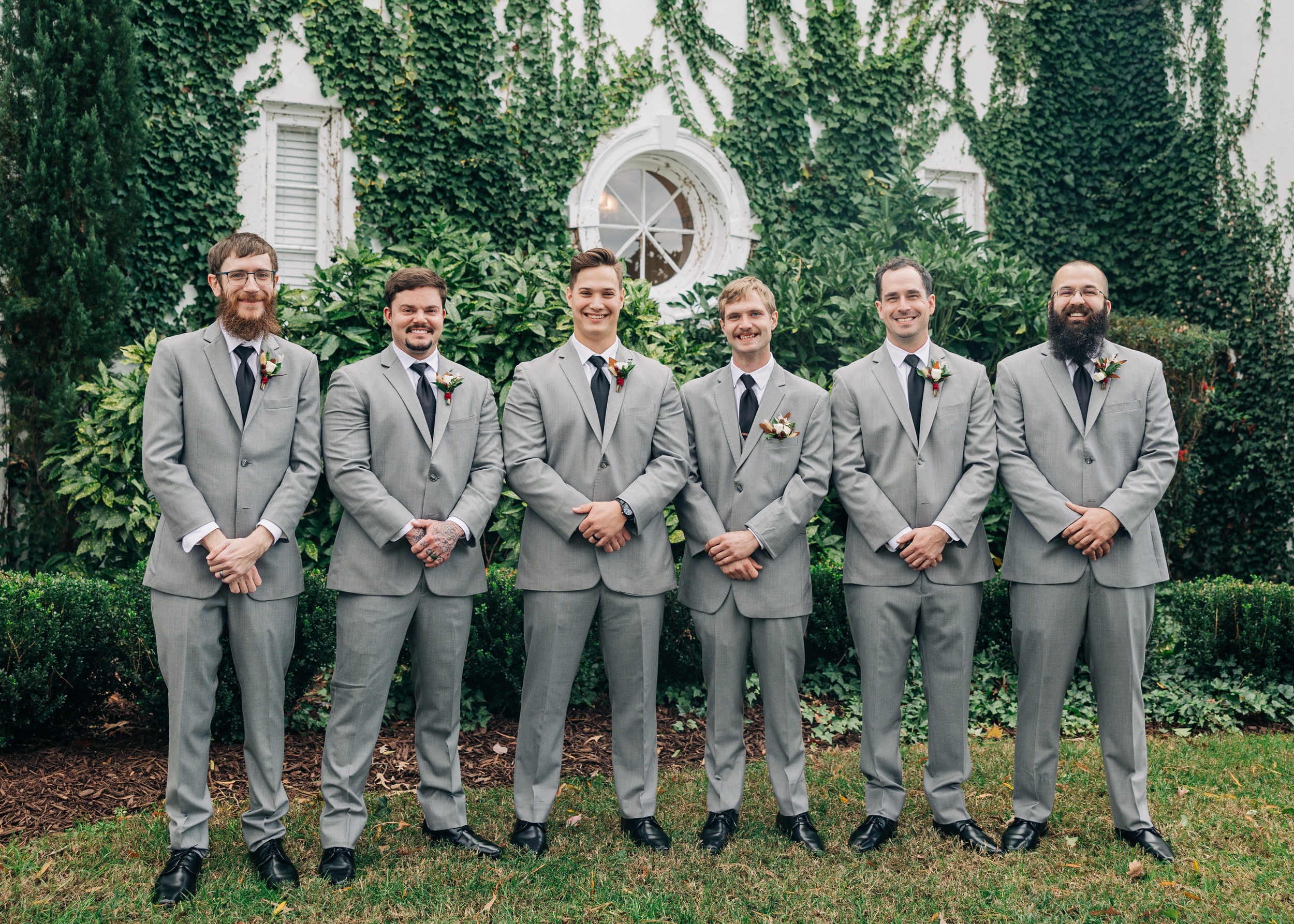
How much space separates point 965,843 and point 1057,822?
2.05 ft

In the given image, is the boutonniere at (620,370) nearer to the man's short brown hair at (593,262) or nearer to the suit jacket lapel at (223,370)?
the man's short brown hair at (593,262)

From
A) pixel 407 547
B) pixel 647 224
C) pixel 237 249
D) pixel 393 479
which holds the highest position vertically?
pixel 647 224

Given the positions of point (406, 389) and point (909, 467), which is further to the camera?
point (909, 467)

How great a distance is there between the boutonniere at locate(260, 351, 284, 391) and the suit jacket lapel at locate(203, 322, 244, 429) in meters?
0.07

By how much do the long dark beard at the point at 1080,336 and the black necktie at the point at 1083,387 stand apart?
0.15ft

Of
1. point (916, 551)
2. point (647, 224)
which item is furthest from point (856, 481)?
point (647, 224)

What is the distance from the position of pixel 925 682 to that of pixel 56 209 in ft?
25.1

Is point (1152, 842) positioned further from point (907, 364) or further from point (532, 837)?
point (532, 837)

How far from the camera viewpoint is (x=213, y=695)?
3.85 metres

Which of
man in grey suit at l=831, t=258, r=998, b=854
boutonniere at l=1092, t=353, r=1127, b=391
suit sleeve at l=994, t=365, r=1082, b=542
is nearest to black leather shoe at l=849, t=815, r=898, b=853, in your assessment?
man in grey suit at l=831, t=258, r=998, b=854

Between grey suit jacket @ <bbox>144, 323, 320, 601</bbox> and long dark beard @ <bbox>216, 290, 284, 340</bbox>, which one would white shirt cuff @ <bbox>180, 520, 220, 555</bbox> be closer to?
grey suit jacket @ <bbox>144, 323, 320, 601</bbox>

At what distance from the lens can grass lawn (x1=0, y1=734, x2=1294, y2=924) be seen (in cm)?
357

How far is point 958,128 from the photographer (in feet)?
37.3

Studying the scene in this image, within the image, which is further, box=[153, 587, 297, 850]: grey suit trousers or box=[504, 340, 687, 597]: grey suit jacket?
box=[504, 340, 687, 597]: grey suit jacket
